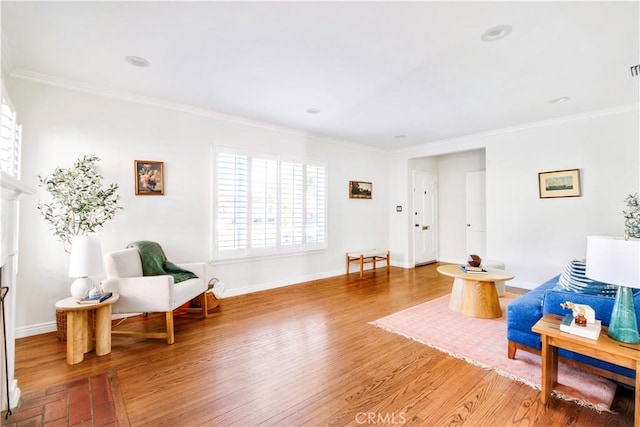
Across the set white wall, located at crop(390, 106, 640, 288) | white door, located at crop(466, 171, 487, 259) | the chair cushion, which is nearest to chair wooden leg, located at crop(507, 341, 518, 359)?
white wall, located at crop(390, 106, 640, 288)

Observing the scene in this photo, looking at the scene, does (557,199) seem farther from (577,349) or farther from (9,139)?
(9,139)

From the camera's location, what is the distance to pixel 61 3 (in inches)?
76.2

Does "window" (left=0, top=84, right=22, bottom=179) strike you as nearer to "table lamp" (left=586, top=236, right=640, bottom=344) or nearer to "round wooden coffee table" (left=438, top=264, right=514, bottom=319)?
"table lamp" (left=586, top=236, right=640, bottom=344)

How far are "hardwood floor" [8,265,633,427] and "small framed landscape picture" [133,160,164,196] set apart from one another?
4.90 ft

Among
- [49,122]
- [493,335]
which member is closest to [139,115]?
[49,122]

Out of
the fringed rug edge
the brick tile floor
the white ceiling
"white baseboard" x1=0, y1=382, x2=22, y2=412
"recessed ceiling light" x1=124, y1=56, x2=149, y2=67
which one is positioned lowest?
the brick tile floor

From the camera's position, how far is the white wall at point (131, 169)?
290 cm

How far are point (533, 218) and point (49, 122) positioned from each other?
641cm

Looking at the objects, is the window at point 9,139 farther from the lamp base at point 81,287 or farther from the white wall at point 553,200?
the white wall at point 553,200

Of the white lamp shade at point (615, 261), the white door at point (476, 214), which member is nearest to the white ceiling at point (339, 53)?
the white lamp shade at point (615, 261)

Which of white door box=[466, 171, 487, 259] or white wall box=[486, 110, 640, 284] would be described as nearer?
white wall box=[486, 110, 640, 284]

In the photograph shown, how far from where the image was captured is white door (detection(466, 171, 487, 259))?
20.0 ft

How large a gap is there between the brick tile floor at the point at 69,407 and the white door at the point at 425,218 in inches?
226

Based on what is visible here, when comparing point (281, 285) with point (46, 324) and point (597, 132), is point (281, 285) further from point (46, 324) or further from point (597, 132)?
point (597, 132)
